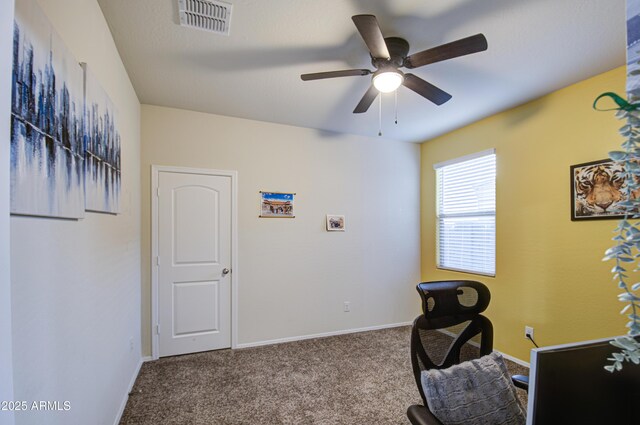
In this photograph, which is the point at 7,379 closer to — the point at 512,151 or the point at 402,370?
the point at 402,370

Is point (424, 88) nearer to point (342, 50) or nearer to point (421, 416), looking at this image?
point (342, 50)

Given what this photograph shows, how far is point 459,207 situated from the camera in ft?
12.8

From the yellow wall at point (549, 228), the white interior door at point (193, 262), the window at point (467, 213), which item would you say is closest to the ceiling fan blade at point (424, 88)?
the yellow wall at point (549, 228)

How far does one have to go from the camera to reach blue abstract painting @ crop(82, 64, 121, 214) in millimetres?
1529

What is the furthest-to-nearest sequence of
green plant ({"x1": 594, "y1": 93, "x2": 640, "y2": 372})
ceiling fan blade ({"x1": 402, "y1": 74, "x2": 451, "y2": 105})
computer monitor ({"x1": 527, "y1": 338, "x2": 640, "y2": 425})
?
ceiling fan blade ({"x1": 402, "y1": 74, "x2": 451, "y2": 105}) < computer monitor ({"x1": 527, "y1": 338, "x2": 640, "y2": 425}) < green plant ({"x1": 594, "y1": 93, "x2": 640, "y2": 372})

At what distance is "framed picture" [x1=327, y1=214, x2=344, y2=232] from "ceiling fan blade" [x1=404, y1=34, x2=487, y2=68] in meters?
2.32

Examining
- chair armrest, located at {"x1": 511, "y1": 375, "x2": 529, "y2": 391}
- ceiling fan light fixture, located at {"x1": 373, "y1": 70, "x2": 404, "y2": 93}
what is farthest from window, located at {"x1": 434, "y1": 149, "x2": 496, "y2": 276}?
chair armrest, located at {"x1": 511, "y1": 375, "x2": 529, "y2": 391}

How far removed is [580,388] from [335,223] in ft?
10.8

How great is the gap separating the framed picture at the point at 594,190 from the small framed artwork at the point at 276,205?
9.43ft

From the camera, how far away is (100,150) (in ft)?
5.70

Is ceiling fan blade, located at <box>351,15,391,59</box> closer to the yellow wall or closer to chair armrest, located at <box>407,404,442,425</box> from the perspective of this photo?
chair armrest, located at <box>407,404,442,425</box>

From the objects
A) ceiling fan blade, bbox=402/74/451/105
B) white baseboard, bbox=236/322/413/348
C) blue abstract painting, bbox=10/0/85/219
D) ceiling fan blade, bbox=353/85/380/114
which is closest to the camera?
blue abstract painting, bbox=10/0/85/219

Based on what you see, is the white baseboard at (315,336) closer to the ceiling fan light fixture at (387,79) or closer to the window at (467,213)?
the window at (467,213)

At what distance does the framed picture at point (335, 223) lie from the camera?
3988mm
